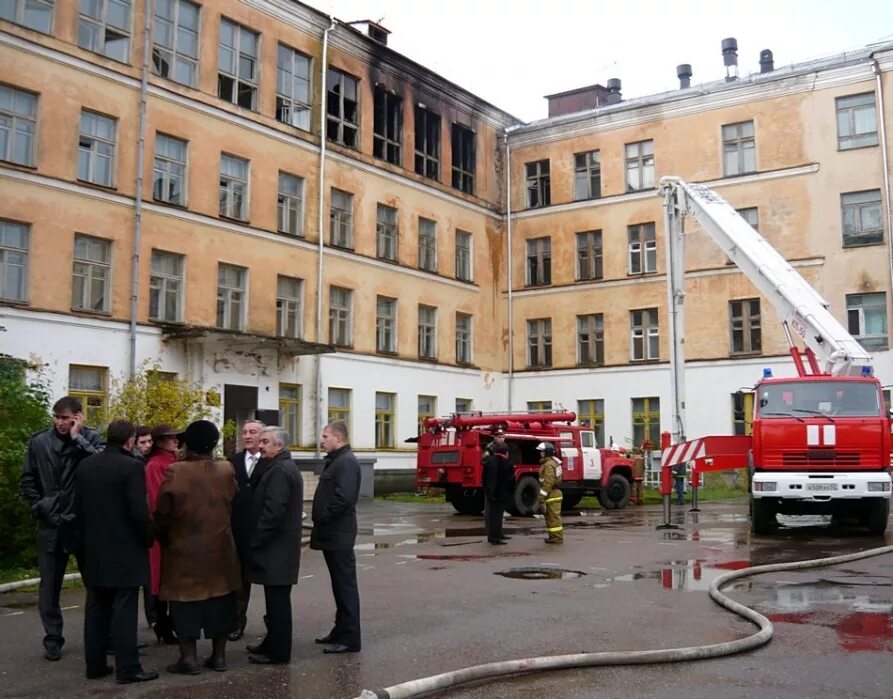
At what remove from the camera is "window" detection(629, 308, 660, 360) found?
1499 inches

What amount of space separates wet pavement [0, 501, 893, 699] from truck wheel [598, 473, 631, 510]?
30.6 ft

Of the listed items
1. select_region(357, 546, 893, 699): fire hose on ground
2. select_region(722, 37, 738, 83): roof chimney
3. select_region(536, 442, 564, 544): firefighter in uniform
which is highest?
select_region(722, 37, 738, 83): roof chimney

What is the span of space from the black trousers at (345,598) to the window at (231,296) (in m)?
22.3

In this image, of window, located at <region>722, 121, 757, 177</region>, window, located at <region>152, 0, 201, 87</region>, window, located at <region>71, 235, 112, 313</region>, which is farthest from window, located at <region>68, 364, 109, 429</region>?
window, located at <region>722, 121, 757, 177</region>

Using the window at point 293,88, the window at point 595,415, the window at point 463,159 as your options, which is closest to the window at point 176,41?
the window at point 293,88

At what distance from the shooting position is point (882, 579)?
12.2m

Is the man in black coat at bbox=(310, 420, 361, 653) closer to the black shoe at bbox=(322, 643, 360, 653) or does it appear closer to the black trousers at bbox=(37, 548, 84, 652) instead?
the black shoe at bbox=(322, 643, 360, 653)

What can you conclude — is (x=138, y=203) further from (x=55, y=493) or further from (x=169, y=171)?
(x=55, y=493)

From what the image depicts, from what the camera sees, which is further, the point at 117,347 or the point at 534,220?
the point at 534,220

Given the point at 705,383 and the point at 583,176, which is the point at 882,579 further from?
the point at 583,176


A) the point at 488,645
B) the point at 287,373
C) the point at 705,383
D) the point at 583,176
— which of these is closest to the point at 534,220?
the point at 583,176

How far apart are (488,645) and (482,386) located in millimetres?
31900

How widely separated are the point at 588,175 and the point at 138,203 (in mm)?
19505

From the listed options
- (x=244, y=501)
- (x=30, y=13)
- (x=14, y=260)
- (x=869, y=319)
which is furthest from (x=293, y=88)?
(x=244, y=501)
